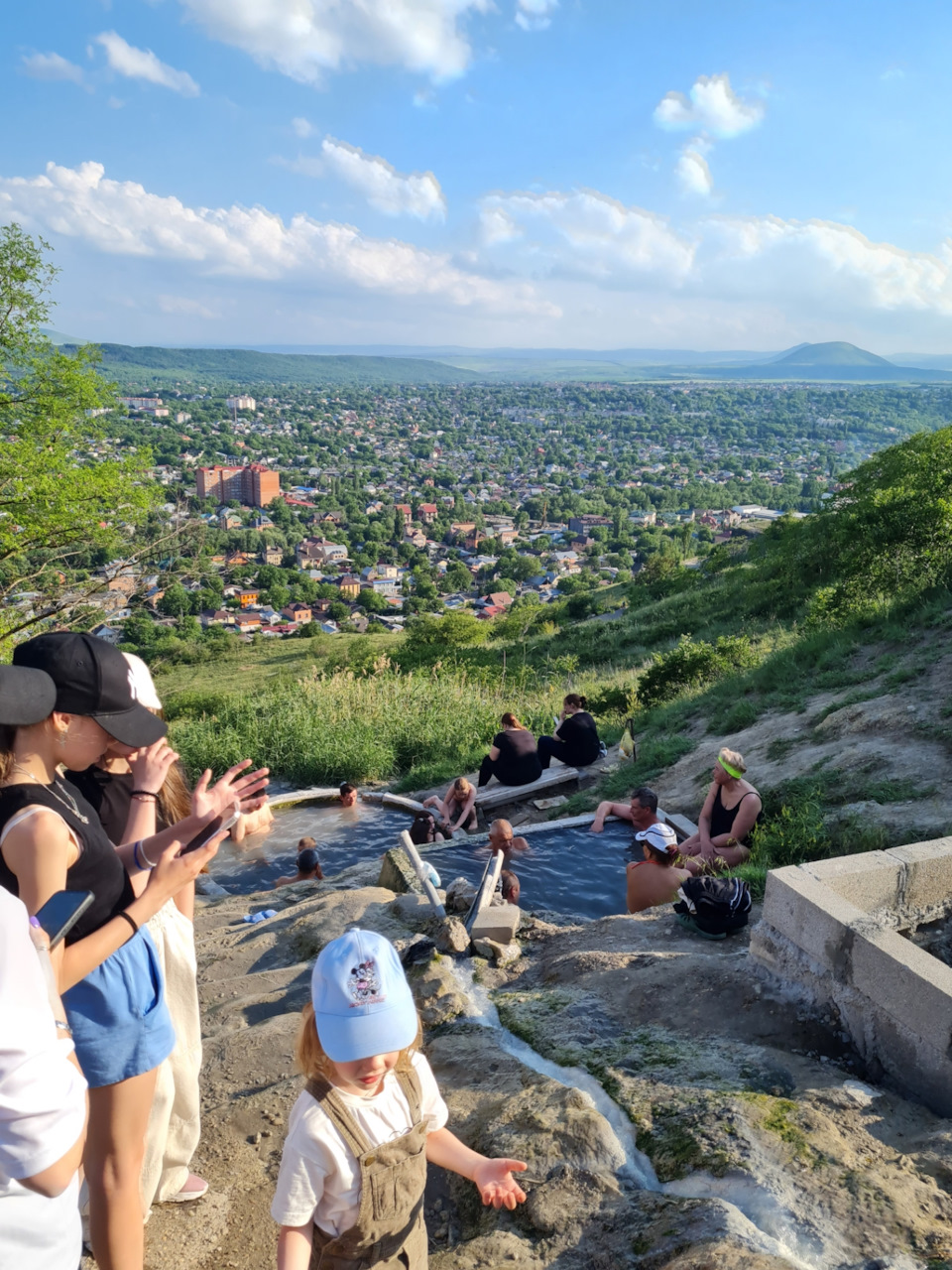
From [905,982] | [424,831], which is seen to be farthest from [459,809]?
[905,982]

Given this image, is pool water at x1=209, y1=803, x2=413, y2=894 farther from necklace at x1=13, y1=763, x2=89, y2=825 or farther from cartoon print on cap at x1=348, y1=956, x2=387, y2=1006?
cartoon print on cap at x1=348, y1=956, x2=387, y2=1006

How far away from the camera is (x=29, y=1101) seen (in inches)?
56.0

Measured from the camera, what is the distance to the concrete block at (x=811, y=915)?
3.53 metres

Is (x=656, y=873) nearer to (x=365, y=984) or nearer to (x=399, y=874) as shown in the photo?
(x=399, y=874)

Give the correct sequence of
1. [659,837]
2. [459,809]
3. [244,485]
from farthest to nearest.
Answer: [244,485], [459,809], [659,837]

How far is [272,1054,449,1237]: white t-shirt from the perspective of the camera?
1.84 metres

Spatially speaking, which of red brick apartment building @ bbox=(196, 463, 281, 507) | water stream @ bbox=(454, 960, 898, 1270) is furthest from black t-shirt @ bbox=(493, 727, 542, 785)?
red brick apartment building @ bbox=(196, 463, 281, 507)

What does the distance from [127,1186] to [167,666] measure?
37002 millimetres

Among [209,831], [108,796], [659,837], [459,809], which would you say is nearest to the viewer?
[209,831]

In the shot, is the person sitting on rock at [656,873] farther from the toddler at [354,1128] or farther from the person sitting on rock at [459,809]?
the toddler at [354,1128]

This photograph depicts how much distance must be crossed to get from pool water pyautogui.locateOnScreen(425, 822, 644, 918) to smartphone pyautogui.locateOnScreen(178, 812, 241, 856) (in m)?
4.06

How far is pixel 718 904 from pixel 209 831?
3.20 m

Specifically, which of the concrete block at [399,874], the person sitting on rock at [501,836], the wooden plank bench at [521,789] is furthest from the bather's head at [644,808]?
the wooden plank bench at [521,789]

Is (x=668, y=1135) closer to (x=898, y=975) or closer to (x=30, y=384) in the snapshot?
(x=898, y=975)
